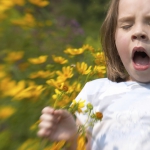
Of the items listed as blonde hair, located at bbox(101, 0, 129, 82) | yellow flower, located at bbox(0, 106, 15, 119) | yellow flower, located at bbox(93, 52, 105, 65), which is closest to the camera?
yellow flower, located at bbox(0, 106, 15, 119)

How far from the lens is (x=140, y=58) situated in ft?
3.77

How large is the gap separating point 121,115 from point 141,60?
164mm

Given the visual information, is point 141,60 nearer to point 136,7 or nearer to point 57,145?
point 136,7

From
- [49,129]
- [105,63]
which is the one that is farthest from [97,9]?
[49,129]

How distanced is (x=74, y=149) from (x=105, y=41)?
49cm

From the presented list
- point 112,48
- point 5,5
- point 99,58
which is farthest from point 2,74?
point 99,58

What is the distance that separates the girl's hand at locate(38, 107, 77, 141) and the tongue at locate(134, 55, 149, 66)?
0.95 feet

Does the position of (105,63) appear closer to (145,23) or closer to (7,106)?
(145,23)

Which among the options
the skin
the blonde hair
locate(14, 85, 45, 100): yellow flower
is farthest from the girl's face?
locate(14, 85, 45, 100): yellow flower

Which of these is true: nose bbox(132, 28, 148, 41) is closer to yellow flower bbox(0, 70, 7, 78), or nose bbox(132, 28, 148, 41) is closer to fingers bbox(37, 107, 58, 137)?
fingers bbox(37, 107, 58, 137)

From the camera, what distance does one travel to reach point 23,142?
661 mm

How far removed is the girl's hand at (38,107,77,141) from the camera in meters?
0.85

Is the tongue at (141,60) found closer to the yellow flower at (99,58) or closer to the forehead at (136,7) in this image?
the forehead at (136,7)

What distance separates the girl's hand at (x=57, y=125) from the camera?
0.85 meters
